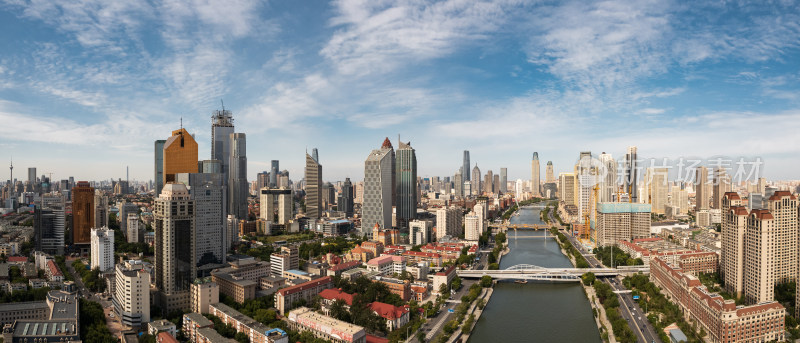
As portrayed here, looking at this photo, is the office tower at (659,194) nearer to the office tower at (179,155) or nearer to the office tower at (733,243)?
the office tower at (733,243)

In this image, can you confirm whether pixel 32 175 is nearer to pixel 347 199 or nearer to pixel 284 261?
pixel 347 199

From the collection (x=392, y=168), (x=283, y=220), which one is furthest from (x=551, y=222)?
(x=283, y=220)

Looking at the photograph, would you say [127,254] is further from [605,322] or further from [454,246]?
[605,322]

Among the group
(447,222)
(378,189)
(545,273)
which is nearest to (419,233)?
(447,222)

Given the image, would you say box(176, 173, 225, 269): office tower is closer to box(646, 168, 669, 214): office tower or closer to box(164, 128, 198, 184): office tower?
box(164, 128, 198, 184): office tower

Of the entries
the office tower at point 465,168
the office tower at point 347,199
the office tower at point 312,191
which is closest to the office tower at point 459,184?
the office tower at point 465,168

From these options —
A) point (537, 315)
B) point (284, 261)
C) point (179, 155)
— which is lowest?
point (537, 315)
